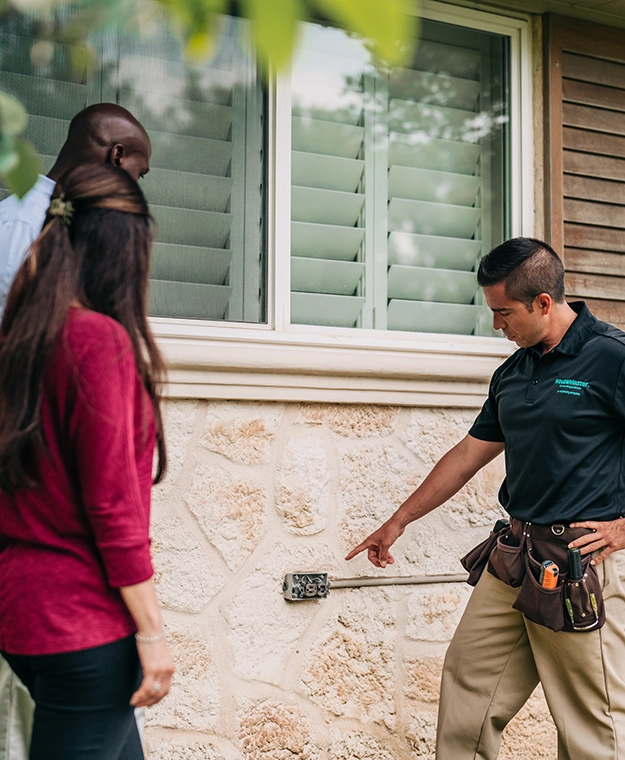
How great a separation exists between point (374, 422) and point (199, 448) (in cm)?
67

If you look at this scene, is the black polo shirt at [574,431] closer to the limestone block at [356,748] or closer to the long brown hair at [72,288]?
the limestone block at [356,748]

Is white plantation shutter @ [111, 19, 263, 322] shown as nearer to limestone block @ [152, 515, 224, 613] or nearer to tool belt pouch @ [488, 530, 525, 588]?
limestone block @ [152, 515, 224, 613]

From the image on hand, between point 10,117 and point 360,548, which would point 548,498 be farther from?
point 10,117

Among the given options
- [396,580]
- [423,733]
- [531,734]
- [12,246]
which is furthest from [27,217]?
[531,734]

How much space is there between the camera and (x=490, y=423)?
9.68 ft

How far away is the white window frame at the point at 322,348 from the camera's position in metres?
3.01

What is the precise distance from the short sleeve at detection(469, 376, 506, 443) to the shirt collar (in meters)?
0.26

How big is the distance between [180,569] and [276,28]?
8.18 ft

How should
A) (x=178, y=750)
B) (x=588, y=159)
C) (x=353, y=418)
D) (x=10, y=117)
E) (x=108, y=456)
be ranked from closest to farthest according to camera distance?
(x=10, y=117), (x=108, y=456), (x=178, y=750), (x=353, y=418), (x=588, y=159)

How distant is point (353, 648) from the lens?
319cm

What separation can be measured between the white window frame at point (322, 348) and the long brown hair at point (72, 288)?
1167 mm

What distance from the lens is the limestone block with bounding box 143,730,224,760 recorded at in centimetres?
286

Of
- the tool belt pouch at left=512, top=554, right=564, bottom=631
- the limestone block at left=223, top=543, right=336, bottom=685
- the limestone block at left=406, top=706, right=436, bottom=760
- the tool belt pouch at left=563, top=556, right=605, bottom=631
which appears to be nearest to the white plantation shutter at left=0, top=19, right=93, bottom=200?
the limestone block at left=223, top=543, right=336, bottom=685

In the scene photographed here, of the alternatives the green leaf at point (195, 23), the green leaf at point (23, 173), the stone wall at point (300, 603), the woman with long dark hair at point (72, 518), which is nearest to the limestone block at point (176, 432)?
→ the stone wall at point (300, 603)
